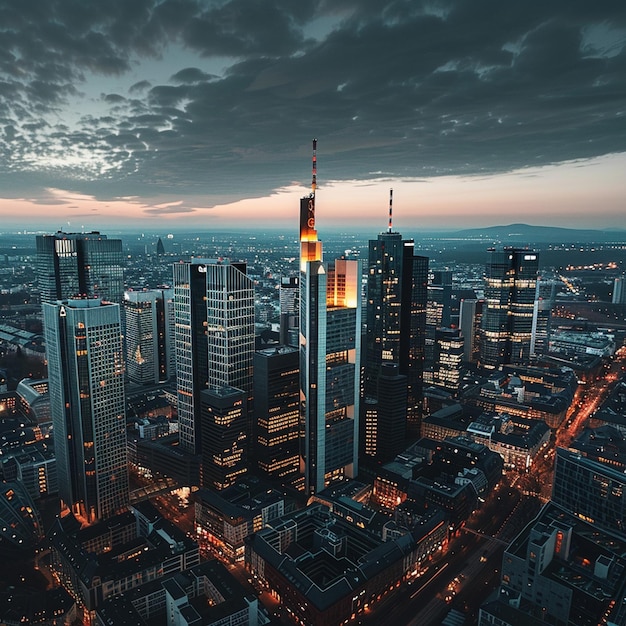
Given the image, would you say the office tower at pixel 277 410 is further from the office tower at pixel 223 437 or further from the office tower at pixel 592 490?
the office tower at pixel 592 490

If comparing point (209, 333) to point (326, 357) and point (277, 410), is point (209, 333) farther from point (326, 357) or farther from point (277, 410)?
point (326, 357)

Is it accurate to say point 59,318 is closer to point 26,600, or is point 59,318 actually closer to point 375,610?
point 26,600

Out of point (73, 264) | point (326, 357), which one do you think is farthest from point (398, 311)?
point (73, 264)

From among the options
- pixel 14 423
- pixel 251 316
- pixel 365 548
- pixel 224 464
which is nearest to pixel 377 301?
pixel 251 316

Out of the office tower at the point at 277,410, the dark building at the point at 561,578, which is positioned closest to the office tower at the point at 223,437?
the office tower at the point at 277,410

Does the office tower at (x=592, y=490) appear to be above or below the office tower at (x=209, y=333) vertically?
below
